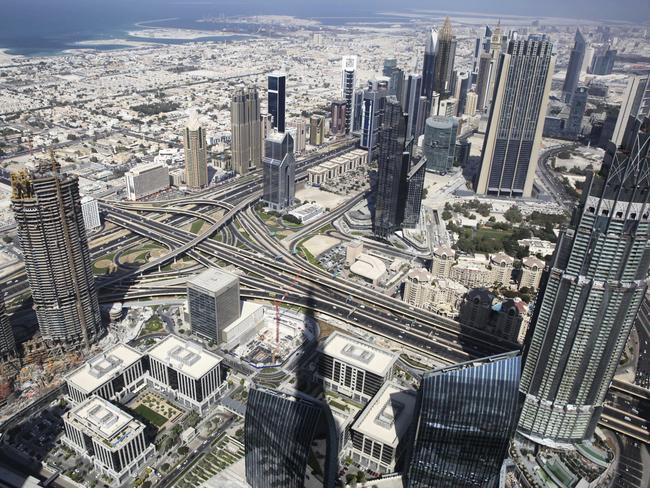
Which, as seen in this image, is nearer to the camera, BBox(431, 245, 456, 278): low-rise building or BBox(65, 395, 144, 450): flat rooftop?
BBox(65, 395, 144, 450): flat rooftop

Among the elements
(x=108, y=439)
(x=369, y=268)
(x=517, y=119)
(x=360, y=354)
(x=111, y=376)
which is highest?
(x=517, y=119)

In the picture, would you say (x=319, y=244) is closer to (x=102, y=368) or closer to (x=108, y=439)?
(x=102, y=368)

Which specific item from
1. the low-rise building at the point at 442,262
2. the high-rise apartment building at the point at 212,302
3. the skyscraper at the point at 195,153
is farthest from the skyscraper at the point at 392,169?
the skyscraper at the point at 195,153

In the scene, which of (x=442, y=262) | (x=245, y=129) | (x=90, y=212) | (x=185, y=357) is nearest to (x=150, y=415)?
(x=185, y=357)

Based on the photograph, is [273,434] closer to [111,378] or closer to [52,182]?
[111,378]

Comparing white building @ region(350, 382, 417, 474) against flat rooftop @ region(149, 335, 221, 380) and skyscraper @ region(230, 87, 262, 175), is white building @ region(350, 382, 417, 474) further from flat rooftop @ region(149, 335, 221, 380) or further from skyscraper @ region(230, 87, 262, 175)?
skyscraper @ region(230, 87, 262, 175)

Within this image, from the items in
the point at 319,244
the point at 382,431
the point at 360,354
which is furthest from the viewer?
the point at 319,244

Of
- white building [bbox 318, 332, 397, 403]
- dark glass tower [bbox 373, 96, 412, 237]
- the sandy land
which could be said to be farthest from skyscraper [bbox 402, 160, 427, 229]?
white building [bbox 318, 332, 397, 403]
